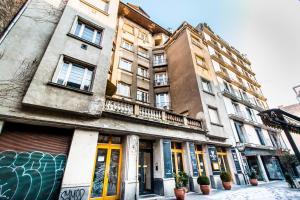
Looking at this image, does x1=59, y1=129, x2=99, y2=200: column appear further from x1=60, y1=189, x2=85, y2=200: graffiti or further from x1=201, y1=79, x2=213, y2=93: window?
x1=201, y1=79, x2=213, y2=93: window

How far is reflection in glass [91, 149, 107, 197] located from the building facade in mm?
44

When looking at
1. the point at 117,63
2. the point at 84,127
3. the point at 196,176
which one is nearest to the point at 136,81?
the point at 117,63

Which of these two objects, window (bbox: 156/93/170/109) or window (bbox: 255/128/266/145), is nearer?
window (bbox: 156/93/170/109)

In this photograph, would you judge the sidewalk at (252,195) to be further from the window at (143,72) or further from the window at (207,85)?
the window at (143,72)

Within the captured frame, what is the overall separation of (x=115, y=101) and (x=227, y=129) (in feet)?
36.3

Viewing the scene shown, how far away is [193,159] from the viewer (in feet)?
34.3

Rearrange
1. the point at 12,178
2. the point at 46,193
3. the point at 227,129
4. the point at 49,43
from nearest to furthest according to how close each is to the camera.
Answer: the point at 12,178 < the point at 46,193 < the point at 49,43 < the point at 227,129

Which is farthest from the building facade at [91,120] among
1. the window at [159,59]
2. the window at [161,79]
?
the window at [159,59]

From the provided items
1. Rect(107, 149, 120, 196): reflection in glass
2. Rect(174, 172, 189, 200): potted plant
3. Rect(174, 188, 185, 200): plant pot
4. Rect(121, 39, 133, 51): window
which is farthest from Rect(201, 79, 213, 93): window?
Rect(107, 149, 120, 196): reflection in glass

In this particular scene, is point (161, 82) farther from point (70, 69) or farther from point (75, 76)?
point (70, 69)

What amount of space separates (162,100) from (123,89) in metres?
4.43

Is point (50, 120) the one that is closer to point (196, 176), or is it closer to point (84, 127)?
point (84, 127)

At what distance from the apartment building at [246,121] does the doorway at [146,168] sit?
907 centimetres

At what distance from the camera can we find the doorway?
8.99 meters
